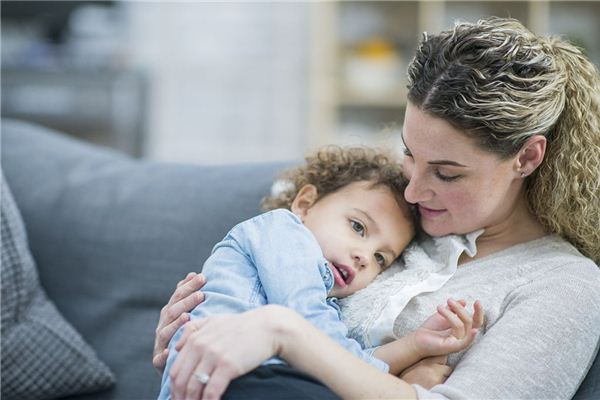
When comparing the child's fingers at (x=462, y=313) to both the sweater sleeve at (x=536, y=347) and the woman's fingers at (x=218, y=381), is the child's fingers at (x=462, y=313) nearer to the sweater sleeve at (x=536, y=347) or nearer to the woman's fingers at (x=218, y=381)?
the sweater sleeve at (x=536, y=347)

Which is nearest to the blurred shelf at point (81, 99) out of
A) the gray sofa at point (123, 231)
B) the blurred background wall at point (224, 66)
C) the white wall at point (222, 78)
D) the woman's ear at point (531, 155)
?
the blurred background wall at point (224, 66)

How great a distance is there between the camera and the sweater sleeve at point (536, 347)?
1.09 meters

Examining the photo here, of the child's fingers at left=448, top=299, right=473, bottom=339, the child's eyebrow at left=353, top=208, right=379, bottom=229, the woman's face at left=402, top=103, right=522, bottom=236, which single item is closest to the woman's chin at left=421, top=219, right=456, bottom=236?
the woman's face at left=402, top=103, right=522, bottom=236

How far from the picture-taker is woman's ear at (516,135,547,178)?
1.24 meters

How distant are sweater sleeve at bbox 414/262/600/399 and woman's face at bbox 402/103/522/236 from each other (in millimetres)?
146

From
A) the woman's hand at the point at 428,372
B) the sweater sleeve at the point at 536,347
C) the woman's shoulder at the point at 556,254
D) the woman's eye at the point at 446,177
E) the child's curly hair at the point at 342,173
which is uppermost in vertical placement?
the woman's eye at the point at 446,177

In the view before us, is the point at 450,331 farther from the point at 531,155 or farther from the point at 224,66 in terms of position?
the point at 224,66

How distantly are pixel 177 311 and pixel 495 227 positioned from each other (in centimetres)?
55

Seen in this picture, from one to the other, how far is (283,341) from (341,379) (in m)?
0.09

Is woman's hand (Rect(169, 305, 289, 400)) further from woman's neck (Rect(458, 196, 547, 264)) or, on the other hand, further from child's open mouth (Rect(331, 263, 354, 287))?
woman's neck (Rect(458, 196, 547, 264))

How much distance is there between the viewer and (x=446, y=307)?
3.83ft

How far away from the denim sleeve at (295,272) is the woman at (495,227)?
0.06 meters

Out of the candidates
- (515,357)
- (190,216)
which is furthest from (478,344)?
(190,216)

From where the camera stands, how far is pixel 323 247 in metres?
1.25
